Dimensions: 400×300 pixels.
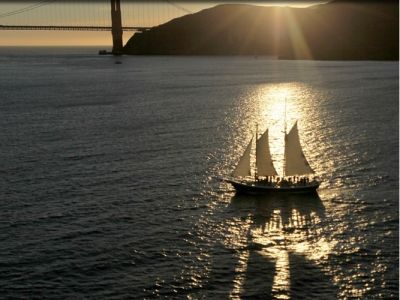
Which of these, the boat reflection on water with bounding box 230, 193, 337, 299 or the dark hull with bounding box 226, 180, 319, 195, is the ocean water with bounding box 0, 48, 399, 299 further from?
the dark hull with bounding box 226, 180, 319, 195

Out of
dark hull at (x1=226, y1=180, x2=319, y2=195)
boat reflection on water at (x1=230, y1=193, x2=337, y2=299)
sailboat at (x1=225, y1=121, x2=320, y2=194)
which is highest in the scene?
sailboat at (x1=225, y1=121, x2=320, y2=194)

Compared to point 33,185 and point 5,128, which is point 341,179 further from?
point 5,128

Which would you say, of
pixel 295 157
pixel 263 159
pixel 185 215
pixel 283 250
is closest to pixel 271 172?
pixel 263 159

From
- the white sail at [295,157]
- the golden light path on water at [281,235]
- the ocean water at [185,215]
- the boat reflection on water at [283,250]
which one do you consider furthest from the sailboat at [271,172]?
the golden light path on water at [281,235]

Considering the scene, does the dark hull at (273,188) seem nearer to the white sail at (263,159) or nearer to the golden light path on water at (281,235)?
the golden light path on water at (281,235)

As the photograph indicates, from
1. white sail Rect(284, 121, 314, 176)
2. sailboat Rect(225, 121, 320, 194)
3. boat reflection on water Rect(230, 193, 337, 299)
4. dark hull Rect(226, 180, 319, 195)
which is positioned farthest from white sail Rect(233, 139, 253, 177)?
white sail Rect(284, 121, 314, 176)

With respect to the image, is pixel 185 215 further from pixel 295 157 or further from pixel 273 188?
pixel 295 157
